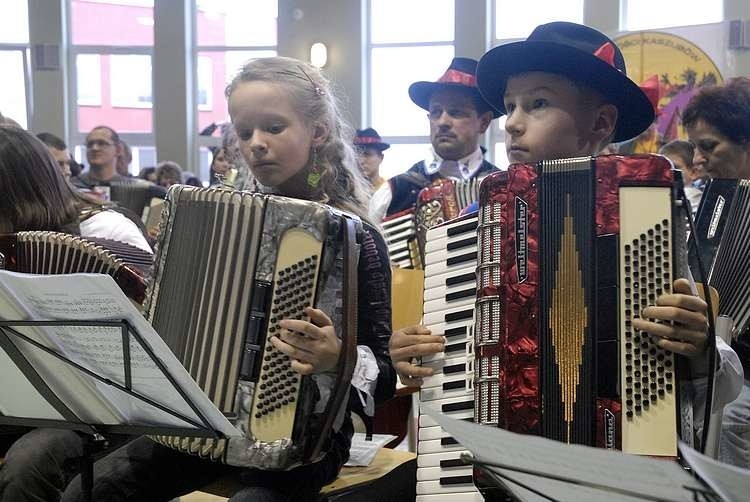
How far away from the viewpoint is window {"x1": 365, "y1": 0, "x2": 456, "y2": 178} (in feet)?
32.8

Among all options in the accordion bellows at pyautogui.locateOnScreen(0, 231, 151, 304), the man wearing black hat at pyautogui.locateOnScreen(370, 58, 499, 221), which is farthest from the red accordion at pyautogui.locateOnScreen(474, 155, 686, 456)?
the man wearing black hat at pyautogui.locateOnScreen(370, 58, 499, 221)

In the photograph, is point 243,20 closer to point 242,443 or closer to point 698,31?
point 698,31

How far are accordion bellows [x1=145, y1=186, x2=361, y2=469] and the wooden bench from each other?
0.17 m

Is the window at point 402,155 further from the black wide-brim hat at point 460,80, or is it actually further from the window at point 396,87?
the black wide-brim hat at point 460,80

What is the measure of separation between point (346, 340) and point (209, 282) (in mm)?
309

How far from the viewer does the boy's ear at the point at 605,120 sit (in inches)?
72.7

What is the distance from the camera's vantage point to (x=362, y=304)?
1.91m

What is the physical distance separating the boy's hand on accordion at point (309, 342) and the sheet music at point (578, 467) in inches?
27.8

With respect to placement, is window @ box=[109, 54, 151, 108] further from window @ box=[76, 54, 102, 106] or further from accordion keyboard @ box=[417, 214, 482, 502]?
accordion keyboard @ box=[417, 214, 482, 502]

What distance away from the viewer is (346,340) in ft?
5.38

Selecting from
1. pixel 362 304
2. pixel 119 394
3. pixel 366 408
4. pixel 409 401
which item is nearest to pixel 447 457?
pixel 366 408

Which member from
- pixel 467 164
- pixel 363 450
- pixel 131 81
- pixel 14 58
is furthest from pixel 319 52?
pixel 363 450

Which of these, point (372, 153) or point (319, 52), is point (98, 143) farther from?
point (319, 52)

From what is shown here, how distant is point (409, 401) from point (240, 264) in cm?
157
